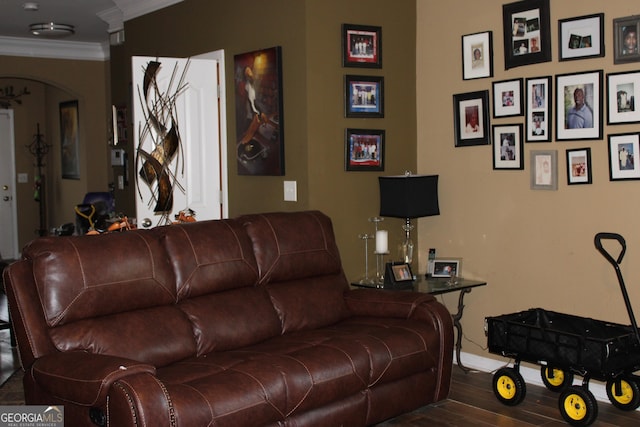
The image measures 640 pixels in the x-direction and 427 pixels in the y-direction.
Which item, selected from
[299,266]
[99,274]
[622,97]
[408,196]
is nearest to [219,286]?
[299,266]

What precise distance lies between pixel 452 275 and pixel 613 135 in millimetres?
1369

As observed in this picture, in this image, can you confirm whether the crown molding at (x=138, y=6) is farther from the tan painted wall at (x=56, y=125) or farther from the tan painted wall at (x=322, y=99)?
the tan painted wall at (x=56, y=125)

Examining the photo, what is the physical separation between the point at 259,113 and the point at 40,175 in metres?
6.39

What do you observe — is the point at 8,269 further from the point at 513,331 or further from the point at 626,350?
the point at 626,350

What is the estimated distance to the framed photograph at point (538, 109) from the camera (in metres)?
4.50

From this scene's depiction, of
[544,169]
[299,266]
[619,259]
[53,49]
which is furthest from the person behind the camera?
[53,49]

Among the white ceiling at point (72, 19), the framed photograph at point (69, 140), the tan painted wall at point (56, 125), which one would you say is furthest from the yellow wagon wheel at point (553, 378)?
the framed photograph at point (69, 140)

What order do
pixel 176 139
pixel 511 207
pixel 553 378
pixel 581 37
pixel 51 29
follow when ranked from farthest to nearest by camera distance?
1. pixel 51 29
2. pixel 176 139
3. pixel 511 207
4. pixel 553 378
5. pixel 581 37

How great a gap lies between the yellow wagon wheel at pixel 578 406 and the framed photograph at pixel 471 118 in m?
1.75

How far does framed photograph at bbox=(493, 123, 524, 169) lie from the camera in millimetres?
4684

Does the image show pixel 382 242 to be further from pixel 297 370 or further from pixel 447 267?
pixel 297 370

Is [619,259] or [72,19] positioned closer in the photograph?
[619,259]

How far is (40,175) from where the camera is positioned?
1051cm

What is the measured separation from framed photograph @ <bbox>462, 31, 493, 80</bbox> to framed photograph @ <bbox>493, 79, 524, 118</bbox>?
0.13 meters
